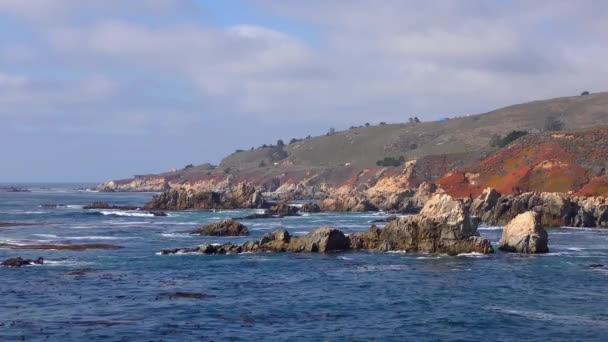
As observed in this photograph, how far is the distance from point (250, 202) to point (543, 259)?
289 feet

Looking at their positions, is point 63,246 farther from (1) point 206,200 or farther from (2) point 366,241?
(1) point 206,200

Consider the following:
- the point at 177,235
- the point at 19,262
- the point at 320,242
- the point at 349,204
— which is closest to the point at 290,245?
the point at 320,242

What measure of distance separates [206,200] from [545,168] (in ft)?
194

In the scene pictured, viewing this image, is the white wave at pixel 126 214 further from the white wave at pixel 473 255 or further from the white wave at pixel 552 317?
the white wave at pixel 552 317

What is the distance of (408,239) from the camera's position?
212ft

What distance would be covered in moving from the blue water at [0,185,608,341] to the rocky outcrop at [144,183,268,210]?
68937mm

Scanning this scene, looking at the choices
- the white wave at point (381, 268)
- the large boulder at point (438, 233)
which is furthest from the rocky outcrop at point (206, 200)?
the white wave at point (381, 268)

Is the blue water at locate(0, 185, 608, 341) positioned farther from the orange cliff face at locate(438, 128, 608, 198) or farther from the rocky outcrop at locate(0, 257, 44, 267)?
the orange cliff face at locate(438, 128, 608, 198)

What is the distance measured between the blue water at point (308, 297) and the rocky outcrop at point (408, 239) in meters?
2.22

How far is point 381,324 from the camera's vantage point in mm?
36594

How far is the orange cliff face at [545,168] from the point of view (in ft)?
376

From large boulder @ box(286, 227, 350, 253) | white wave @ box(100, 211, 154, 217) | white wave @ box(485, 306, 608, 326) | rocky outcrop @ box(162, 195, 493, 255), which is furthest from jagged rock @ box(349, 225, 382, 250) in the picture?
white wave @ box(100, 211, 154, 217)

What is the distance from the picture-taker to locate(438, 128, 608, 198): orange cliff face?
115m

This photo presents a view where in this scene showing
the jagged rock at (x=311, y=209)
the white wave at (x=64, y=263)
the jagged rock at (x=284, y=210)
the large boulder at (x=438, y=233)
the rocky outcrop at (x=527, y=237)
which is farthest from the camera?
the jagged rock at (x=311, y=209)
